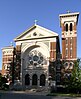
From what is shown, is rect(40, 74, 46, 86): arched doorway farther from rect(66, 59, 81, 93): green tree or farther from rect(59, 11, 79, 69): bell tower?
rect(66, 59, 81, 93): green tree

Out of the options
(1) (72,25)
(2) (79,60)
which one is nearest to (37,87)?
(2) (79,60)

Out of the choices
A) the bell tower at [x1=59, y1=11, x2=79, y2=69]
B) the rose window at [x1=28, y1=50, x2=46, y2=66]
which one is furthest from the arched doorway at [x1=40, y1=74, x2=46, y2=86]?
the bell tower at [x1=59, y1=11, x2=79, y2=69]

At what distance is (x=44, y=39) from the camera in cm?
4869

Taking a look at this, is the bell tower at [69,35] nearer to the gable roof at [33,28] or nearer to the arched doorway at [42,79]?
the gable roof at [33,28]

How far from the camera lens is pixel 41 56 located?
49250 mm

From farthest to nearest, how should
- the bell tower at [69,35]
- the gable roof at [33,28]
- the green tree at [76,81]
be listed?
the gable roof at [33,28] < the bell tower at [69,35] < the green tree at [76,81]

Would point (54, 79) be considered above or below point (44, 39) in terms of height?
below

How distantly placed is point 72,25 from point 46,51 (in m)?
8.00

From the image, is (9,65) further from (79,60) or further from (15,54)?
(79,60)

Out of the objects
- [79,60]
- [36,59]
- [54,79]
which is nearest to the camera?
[79,60]

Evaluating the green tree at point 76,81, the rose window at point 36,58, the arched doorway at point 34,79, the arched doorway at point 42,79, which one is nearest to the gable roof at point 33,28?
the rose window at point 36,58

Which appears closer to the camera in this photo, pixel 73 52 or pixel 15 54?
pixel 73 52

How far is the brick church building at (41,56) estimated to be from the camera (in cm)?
4669

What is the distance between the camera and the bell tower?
46.6m
